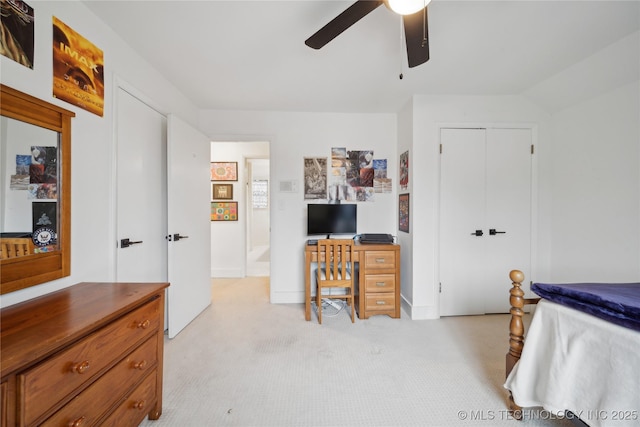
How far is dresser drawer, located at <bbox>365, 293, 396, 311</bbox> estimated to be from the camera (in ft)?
8.44

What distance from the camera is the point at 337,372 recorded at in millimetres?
1736

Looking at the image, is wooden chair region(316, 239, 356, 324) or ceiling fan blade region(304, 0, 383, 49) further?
wooden chair region(316, 239, 356, 324)

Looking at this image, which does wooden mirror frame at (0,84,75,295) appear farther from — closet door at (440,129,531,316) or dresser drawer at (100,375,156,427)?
closet door at (440,129,531,316)

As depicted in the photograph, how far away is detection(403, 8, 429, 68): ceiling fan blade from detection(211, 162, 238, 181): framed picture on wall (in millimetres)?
3370

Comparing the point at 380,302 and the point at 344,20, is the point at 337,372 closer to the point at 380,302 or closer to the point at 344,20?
the point at 380,302

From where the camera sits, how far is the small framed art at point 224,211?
413cm

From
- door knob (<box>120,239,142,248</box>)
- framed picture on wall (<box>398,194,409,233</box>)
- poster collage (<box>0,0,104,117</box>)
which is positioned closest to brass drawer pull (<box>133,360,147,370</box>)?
door knob (<box>120,239,142,248</box>)

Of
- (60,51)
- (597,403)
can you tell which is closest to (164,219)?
(60,51)

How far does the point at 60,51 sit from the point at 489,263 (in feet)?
12.5

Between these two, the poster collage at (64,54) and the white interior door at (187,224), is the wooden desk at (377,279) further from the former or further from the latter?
the poster collage at (64,54)

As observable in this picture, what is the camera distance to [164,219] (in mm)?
2287

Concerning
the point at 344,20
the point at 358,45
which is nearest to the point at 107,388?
the point at 344,20

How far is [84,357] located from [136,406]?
1.50 feet

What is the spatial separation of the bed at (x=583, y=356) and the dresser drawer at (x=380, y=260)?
1.29m
